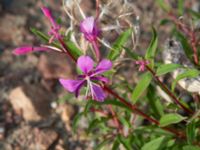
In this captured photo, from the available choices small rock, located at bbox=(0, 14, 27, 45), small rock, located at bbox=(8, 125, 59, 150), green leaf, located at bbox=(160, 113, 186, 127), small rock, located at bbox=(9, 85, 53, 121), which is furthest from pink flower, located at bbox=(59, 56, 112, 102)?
small rock, located at bbox=(0, 14, 27, 45)

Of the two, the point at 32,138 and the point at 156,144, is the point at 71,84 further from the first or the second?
the point at 32,138

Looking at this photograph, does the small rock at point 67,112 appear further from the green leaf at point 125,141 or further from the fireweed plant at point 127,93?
the green leaf at point 125,141

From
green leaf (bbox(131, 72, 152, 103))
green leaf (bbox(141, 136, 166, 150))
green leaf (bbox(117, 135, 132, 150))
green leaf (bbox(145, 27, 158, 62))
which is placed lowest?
green leaf (bbox(141, 136, 166, 150))

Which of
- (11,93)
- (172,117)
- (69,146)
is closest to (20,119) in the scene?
(11,93)

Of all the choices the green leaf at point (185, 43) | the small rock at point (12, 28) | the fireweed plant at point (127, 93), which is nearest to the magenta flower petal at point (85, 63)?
the fireweed plant at point (127, 93)

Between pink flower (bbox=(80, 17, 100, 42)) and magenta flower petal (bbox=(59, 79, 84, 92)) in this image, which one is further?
pink flower (bbox=(80, 17, 100, 42))

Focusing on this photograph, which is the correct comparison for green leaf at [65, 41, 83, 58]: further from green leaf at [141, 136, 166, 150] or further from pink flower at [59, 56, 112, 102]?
green leaf at [141, 136, 166, 150]
